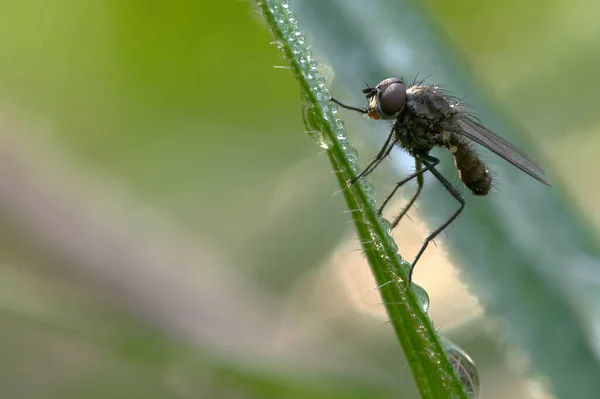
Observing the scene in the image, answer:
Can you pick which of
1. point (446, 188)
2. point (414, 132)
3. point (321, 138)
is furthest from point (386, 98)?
point (321, 138)

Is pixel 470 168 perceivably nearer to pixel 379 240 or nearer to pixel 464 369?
pixel 464 369

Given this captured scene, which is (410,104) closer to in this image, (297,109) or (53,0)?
(297,109)

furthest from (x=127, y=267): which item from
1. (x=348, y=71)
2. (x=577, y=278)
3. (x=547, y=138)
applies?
(x=547, y=138)

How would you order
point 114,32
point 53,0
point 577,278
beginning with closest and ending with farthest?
point 577,278, point 114,32, point 53,0

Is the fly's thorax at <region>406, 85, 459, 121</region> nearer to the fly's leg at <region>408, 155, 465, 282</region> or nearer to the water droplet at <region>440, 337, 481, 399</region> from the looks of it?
the fly's leg at <region>408, 155, 465, 282</region>

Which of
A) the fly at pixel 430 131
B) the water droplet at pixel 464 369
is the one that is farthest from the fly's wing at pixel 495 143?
the water droplet at pixel 464 369

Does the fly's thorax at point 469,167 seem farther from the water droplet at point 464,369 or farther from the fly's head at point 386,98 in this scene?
the water droplet at point 464,369
